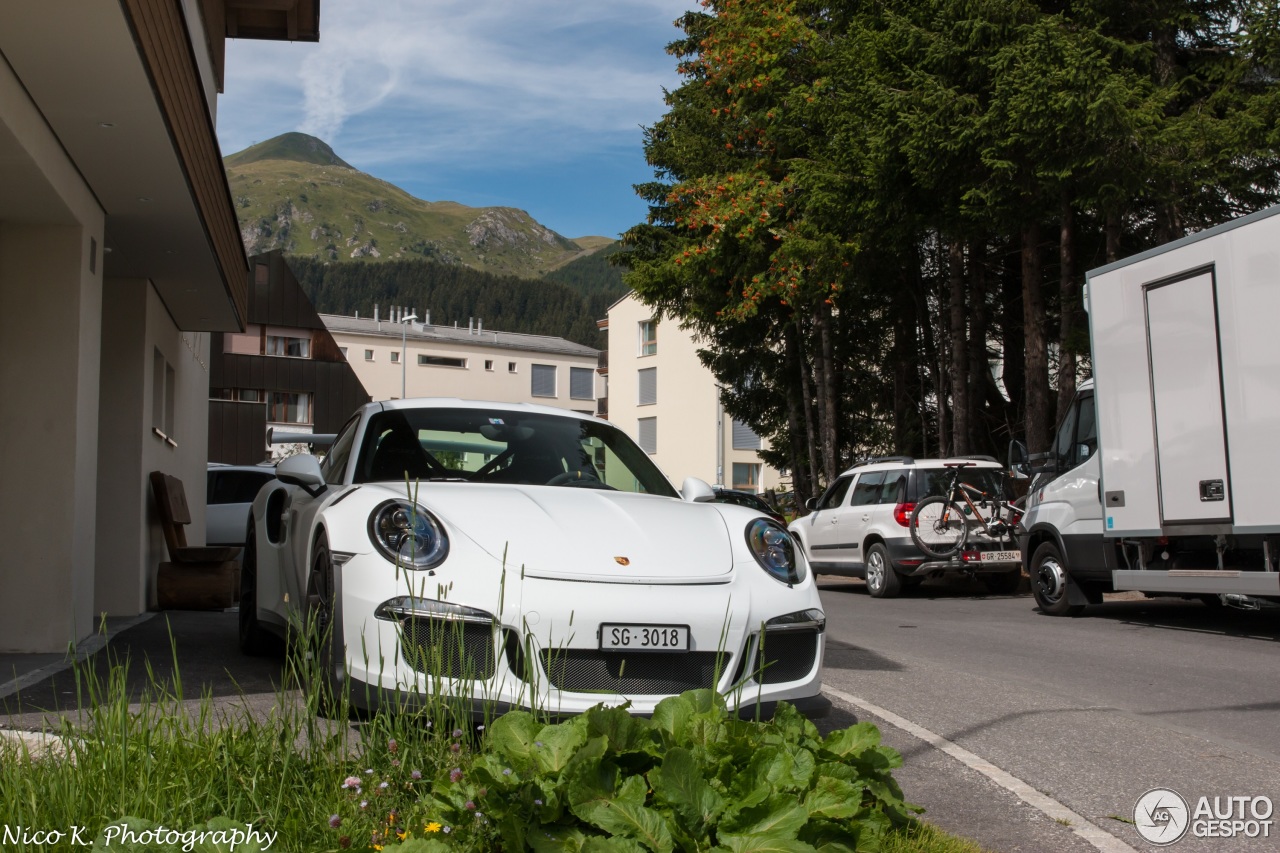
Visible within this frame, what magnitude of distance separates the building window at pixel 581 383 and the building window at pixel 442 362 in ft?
24.9

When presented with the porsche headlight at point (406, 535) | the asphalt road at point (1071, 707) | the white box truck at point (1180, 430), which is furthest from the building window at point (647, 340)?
the porsche headlight at point (406, 535)

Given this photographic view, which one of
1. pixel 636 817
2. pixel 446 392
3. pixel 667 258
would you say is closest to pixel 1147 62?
pixel 667 258

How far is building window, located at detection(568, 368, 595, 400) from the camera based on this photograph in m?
83.6

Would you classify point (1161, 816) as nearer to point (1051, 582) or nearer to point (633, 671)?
A: point (633, 671)

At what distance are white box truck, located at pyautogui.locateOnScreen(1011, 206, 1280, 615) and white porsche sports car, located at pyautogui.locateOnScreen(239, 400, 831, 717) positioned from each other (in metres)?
5.98

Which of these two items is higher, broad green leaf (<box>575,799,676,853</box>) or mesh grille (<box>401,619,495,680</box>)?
mesh grille (<box>401,619,495,680</box>)

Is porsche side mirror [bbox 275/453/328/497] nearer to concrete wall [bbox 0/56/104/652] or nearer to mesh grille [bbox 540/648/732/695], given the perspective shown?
mesh grille [bbox 540/648/732/695]

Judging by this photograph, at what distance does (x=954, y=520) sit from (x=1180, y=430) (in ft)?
16.2

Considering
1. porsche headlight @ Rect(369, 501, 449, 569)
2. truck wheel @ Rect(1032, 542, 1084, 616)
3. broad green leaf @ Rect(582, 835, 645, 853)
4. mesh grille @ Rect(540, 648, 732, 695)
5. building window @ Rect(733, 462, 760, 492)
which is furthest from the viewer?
building window @ Rect(733, 462, 760, 492)

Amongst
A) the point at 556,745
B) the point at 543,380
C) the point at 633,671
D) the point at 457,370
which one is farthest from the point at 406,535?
the point at 543,380

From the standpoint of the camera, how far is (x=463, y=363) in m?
80.8

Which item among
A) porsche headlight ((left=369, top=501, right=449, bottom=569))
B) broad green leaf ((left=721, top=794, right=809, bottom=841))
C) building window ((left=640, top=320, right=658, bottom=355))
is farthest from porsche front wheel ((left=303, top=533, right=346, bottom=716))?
building window ((left=640, top=320, right=658, bottom=355))

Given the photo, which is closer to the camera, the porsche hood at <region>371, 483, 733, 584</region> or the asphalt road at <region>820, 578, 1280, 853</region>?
the asphalt road at <region>820, 578, 1280, 853</region>

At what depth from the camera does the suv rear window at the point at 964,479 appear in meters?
15.5
